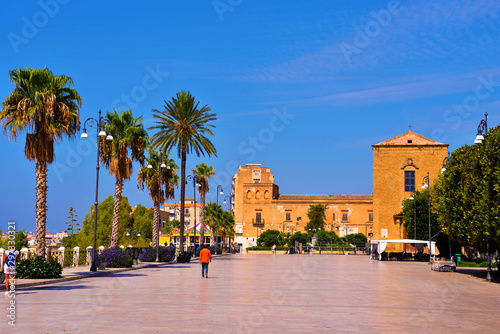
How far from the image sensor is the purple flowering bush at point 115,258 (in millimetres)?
34156

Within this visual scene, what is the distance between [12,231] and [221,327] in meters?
6.89

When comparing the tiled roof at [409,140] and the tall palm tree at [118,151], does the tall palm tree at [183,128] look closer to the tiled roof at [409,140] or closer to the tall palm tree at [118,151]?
the tall palm tree at [118,151]

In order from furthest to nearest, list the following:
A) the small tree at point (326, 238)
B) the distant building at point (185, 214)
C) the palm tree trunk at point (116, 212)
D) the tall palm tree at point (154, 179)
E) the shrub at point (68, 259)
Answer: the distant building at point (185, 214)
the small tree at point (326, 238)
the tall palm tree at point (154, 179)
the palm tree trunk at point (116, 212)
the shrub at point (68, 259)

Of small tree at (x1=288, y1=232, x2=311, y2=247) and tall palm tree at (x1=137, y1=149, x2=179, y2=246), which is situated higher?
tall palm tree at (x1=137, y1=149, x2=179, y2=246)

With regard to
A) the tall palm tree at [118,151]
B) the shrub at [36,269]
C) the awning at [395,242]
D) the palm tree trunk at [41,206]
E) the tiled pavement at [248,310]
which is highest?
the tall palm tree at [118,151]

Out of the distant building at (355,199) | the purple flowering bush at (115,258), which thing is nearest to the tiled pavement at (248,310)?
the purple flowering bush at (115,258)

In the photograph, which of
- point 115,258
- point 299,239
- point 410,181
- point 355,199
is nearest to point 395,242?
point 410,181

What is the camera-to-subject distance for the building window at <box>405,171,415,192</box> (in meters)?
82.9

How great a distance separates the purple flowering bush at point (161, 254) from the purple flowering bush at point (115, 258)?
9801mm

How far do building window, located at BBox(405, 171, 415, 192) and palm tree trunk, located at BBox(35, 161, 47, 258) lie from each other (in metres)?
64.3

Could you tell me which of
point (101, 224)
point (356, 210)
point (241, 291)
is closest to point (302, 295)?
point (241, 291)

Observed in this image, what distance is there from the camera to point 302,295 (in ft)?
58.7

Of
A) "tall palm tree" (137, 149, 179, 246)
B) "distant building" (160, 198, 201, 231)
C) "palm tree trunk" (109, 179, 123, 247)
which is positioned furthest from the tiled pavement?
"distant building" (160, 198, 201, 231)

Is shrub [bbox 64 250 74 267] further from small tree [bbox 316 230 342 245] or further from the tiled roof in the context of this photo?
small tree [bbox 316 230 342 245]
